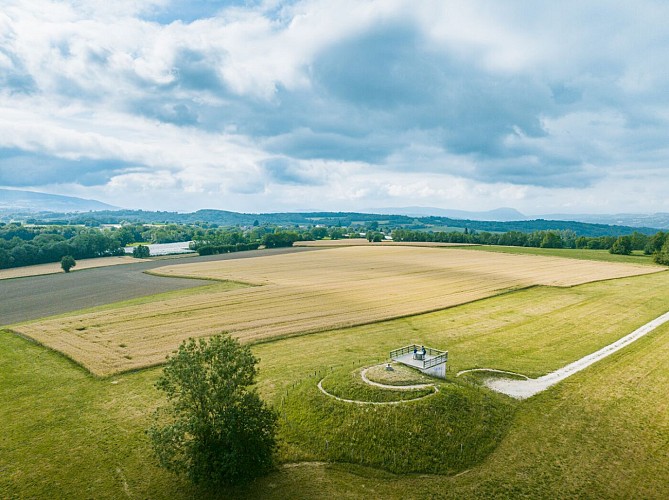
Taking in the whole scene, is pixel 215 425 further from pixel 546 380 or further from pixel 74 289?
pixel 74 289

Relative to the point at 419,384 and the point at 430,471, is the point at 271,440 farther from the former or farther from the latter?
the point at 419,384

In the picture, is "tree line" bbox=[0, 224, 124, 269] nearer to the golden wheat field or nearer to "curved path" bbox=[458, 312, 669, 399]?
the golden wheat field

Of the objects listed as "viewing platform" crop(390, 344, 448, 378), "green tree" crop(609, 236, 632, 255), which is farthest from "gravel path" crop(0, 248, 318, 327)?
"green tree" crop(609, 236, 632, 255)

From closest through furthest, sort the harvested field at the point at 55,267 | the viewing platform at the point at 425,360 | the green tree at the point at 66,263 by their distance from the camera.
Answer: the viewing platform at the point at 425,360 < the harvested field at the point at 55,267 < the green tree at the point at 66,263

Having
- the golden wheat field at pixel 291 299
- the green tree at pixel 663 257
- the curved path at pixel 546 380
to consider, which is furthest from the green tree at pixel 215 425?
the green tree at pixel 663 257

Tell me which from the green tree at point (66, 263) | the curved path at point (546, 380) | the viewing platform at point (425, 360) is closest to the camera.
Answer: the curved path at point (546, 380)

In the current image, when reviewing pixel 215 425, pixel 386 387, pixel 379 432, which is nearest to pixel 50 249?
pixel 215 425

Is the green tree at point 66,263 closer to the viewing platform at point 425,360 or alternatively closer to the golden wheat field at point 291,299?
the golden wheat field at point 291,299

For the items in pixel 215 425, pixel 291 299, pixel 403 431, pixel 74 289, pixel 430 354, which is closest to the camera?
pixel 215 425
